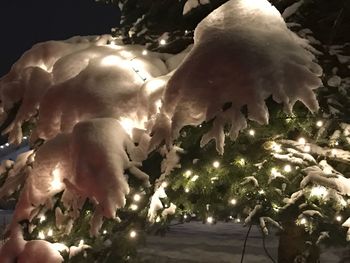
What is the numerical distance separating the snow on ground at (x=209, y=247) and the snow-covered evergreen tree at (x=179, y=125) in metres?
5.34

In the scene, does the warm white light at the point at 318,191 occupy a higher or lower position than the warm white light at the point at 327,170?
lower

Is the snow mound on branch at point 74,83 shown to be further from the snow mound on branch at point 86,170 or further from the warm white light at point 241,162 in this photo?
the warm white light at point 241,162

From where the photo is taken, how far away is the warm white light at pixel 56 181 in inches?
102

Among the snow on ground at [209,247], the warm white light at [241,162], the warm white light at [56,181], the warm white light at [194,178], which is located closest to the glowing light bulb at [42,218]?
the warm white light at [56,181]

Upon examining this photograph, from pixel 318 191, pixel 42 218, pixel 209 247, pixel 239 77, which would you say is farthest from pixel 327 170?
pixel 209 247

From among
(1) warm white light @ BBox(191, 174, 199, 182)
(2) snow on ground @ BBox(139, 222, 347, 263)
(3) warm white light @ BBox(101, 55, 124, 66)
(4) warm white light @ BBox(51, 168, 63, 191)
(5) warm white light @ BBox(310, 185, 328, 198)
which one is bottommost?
(2) snow on ground @ BBox(139, 222, 347, 263)

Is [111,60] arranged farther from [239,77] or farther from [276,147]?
[276,147]

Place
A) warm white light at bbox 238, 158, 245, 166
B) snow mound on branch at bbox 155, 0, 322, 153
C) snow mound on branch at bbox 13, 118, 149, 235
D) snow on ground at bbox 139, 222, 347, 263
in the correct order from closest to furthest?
snow mound on branch at bbox 155, 0, 322, 153, snow mound on branch at bbox 13, 118, 149, 235, warm white light at bbox 238, 158, 245, 166, snow on ground at bbox 139, 222, 347, 263

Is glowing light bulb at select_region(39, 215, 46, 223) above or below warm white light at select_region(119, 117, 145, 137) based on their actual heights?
below

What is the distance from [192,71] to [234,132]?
0.39 m

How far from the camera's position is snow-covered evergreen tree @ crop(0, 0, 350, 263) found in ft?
7.04

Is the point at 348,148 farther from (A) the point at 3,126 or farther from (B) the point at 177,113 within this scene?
(A) the point at 3,126

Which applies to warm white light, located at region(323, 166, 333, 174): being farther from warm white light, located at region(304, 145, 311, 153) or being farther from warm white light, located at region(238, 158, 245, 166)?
warm white light, located at region(238, 158, 245, 166)

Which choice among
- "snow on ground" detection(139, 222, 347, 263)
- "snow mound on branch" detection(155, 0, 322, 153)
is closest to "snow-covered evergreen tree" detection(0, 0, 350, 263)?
"snow mound on branch" detection(155, 0, 322, 153)
